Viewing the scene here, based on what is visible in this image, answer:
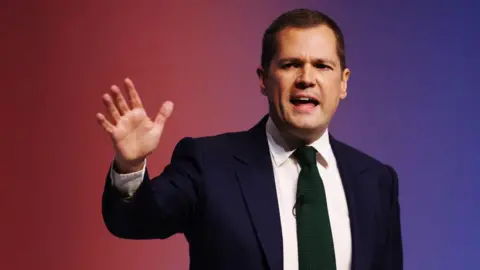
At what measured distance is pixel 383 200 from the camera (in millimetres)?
1557

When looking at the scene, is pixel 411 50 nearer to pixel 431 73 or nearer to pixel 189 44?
pixel 431 73

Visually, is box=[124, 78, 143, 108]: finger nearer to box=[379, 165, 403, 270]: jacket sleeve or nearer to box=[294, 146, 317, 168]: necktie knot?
box=[294, 146, 317, 168]: necktie knot

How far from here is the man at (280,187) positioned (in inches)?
49.7

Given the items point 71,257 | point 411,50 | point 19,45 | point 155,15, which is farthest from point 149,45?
point 411,50

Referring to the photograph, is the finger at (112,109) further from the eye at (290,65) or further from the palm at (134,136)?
the eye at (290,65)

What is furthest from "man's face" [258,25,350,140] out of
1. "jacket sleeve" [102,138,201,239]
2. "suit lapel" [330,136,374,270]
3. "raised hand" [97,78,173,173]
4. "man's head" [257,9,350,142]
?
"raised hand" [97,78,173,173]

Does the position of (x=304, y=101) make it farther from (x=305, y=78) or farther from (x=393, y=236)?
(x=393, y=236)

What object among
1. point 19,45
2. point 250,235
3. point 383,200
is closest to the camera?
point 250,235

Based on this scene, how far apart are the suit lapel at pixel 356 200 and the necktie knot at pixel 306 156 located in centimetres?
9

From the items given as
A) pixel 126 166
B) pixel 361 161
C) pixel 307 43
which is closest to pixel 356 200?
pixel 361 161

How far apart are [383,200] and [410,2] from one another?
0.96 metres

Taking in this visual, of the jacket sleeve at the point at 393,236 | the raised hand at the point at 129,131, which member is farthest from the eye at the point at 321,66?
the raised hand at the point at 129,131

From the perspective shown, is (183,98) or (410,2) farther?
(410,2)

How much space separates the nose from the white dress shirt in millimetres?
132
